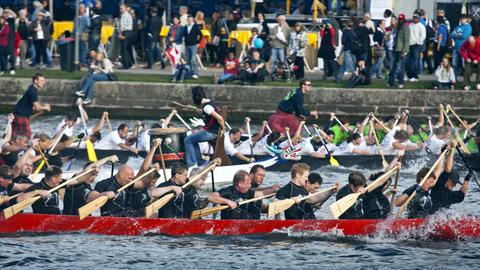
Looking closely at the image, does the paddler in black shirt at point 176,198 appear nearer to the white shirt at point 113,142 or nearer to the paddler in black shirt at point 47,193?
the paddler in black shirt at point 47,193

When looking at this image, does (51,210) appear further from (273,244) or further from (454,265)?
(454,265)

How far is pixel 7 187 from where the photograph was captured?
2259 cm

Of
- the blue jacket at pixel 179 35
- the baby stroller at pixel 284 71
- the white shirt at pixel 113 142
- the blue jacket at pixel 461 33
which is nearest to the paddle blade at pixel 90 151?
the white shirt at pixel 113 142

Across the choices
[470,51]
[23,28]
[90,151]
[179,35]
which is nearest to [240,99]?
[179,35]

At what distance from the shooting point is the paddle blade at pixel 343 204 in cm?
2147

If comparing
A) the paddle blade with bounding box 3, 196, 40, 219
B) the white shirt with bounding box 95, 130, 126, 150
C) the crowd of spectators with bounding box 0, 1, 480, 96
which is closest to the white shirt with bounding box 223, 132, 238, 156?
the white shirt with bounding box 95, 130, 126, 150

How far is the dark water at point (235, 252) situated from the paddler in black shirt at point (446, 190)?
1.92ft

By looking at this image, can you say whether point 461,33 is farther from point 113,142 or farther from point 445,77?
point 113,142

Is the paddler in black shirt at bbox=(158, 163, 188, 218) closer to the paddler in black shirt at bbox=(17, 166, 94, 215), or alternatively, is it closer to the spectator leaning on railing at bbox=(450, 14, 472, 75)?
the paddler in black shirt at bbox=(17, 166, 94, 215)

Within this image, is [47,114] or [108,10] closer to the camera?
[47,114]

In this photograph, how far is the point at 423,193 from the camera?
72.9 ft

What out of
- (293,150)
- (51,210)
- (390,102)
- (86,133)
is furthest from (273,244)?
(390,102)

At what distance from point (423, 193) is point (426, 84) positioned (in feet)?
47.1

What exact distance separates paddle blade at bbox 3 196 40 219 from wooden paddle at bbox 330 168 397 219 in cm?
438
